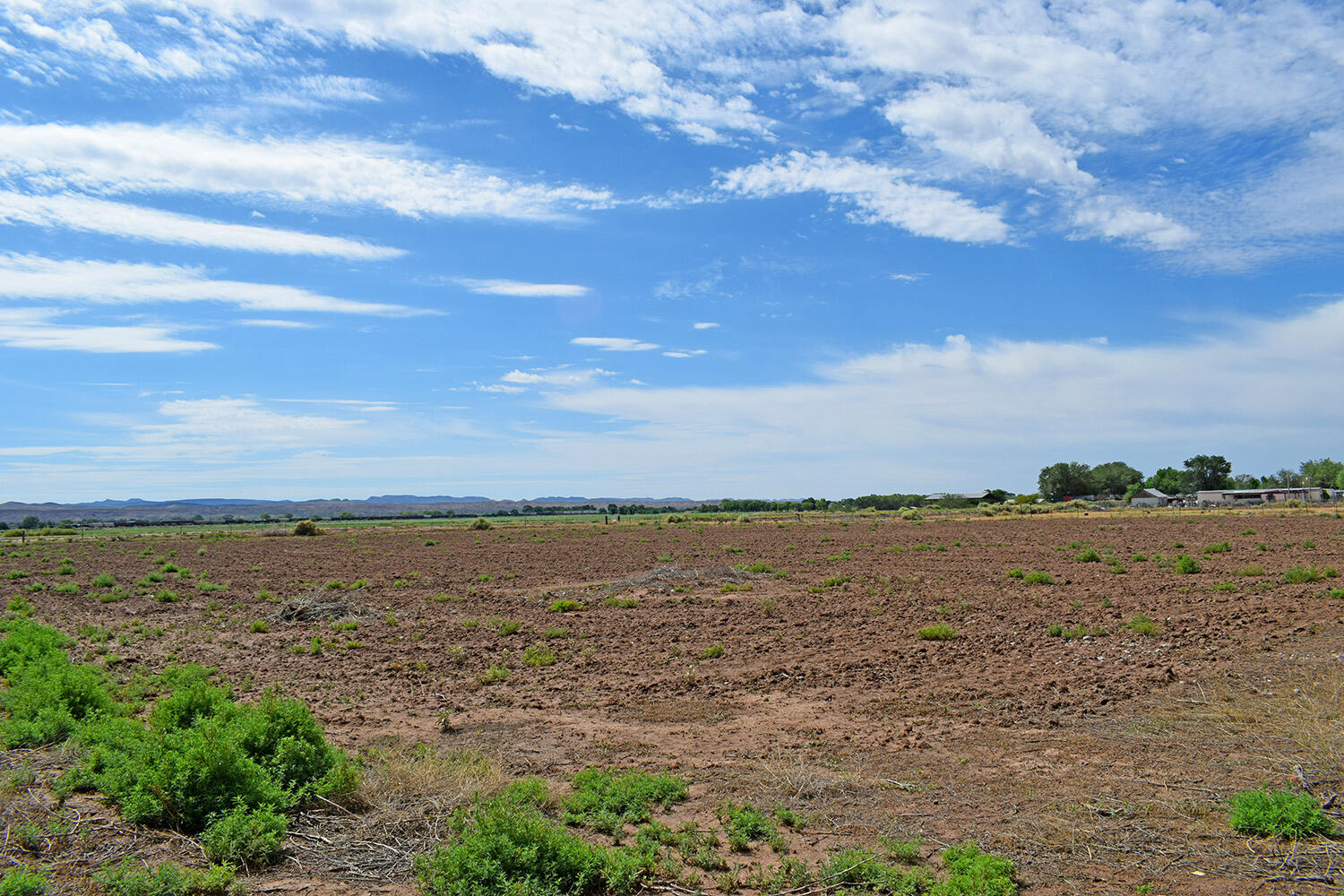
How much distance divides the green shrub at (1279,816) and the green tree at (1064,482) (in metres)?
151

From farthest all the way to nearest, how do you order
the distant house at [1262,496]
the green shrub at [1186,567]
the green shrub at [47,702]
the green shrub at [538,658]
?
the distant house at [1262,496], the green shrub at [1186,567], the green shrub at [538,658], the green shrub at [47,702]

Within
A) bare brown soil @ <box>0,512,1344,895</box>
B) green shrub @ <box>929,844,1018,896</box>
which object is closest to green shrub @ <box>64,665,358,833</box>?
bare brown soil @ <box>0,512,1344,895</box>

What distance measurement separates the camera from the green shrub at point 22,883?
5.10 m

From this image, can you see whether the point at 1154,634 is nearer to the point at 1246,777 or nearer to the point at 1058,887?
the point at 1246,777

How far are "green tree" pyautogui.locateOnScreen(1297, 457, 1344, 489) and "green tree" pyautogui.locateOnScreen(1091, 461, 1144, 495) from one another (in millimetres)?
31469

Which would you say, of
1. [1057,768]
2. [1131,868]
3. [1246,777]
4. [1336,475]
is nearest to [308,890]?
[1131,868]

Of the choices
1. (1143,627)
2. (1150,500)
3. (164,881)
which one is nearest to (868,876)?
(164,881)

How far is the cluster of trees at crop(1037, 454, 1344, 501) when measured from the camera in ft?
474

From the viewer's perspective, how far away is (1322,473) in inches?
6053

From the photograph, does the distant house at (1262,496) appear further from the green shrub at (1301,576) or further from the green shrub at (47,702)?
the green shrub at (47,702)

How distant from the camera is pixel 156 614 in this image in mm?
22969

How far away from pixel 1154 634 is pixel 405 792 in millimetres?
13250

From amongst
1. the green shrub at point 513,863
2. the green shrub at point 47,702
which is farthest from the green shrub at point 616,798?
the green shrub at point 47,702

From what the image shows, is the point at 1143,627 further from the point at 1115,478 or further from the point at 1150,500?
the point at 1115,478
